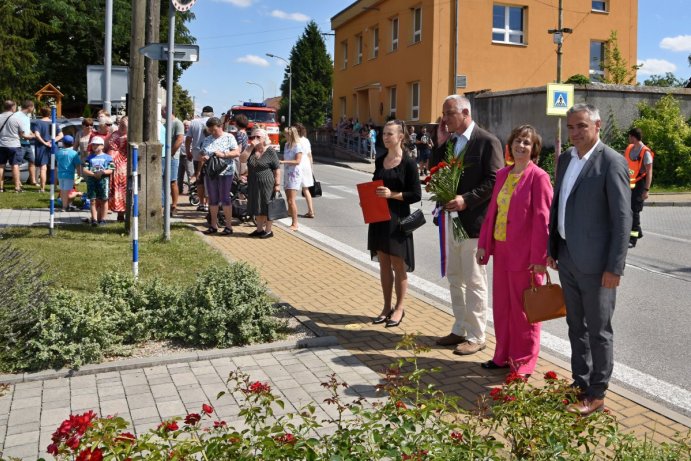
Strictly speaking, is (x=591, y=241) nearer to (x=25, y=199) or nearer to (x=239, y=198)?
(x=239, y=198)

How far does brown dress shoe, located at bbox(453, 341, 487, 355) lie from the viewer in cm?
571

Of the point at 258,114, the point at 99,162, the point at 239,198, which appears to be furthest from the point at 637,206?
the point at 258,114

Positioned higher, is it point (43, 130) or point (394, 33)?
point (394, 33)

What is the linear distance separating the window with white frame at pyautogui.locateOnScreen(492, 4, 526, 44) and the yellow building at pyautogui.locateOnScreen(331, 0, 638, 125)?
5cm

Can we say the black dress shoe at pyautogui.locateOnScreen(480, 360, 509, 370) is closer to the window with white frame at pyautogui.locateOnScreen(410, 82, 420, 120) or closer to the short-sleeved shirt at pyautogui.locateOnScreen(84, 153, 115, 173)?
the short-sleeved shirt at pyautogui.locateOnScreen(84, 153, 115, 173)

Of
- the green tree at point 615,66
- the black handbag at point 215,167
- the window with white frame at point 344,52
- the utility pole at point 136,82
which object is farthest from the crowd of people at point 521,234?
the window with white frame at point 344,52

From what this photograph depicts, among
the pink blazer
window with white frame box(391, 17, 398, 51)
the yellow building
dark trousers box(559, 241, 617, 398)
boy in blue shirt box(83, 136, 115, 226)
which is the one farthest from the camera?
window with white frame box(391, 17, 398, 51)

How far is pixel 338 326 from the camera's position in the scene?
6500 mm

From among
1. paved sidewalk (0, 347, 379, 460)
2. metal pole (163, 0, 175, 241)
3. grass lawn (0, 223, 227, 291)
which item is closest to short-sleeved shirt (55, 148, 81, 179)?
grass lawn (0, 223, 227, 291)

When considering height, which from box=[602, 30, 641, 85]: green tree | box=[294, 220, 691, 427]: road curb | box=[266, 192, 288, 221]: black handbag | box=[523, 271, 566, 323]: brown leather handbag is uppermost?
box=[602, 30, 641, 85]: green tree

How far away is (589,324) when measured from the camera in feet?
14.8

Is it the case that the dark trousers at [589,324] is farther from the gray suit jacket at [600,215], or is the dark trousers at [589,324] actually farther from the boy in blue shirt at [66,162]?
the boy in blue shirt at [66,162]

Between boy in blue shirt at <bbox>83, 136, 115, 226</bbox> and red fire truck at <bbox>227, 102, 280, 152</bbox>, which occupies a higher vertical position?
red fire truck at <bbox>227, 102, 280, 152</bbox>

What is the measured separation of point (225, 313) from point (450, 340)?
1860 millimetres
